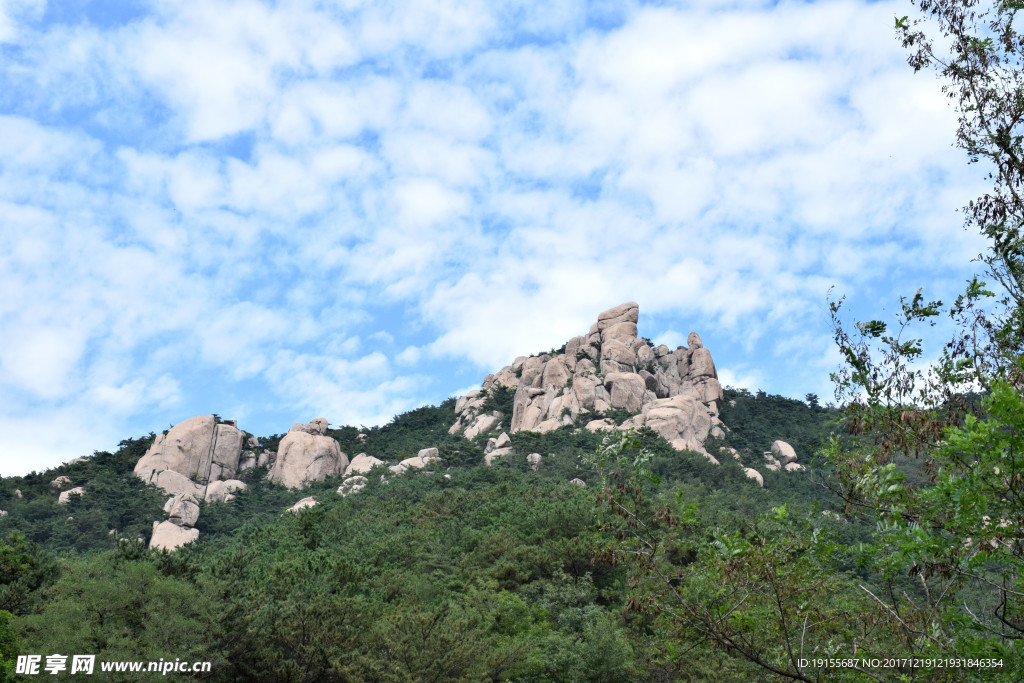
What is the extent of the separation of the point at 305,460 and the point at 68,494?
47.4ft

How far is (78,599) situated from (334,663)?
549 cm

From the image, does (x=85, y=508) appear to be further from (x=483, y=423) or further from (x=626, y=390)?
(x=626, y=390)

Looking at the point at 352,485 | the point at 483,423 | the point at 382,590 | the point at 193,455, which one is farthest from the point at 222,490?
the point at 382,590

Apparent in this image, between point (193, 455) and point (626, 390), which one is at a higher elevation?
point (626, 390)

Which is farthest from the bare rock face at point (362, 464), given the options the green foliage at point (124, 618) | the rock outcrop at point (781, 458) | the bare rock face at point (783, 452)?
the green foliage at point (124, 618)

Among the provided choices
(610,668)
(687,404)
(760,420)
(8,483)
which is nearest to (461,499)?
(610,668)

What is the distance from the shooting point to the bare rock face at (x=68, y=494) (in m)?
41.8

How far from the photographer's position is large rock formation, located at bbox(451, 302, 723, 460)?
2062 inches

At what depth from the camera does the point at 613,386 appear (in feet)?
182

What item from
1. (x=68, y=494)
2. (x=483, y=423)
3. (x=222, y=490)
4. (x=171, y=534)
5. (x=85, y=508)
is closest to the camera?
(x=171, y=534)

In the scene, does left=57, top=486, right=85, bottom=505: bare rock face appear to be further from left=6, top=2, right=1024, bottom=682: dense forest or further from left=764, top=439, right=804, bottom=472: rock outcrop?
left=764, top=439, right=804, bottom=472: rock outcrop

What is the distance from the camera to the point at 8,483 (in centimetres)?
4297

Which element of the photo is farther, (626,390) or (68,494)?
(626,390)

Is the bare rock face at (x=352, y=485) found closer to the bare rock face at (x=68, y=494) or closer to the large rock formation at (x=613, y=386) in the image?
the large rock formation at (x=613, y=386)
